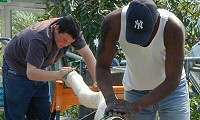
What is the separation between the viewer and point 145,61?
362 centimetres

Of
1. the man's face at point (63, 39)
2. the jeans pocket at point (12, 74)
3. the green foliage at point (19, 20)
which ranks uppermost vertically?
the man's face at point (63, 39)

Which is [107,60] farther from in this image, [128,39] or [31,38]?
[31,38]

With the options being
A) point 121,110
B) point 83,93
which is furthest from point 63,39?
point 121,110

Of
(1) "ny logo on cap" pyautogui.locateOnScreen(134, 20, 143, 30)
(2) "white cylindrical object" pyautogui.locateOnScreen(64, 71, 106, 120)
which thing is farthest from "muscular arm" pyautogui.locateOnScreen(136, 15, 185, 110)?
(2) "white cylindrical object" pyautogui.locateOnScreen(64, 71, 106, 120)

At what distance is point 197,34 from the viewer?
7.54 m

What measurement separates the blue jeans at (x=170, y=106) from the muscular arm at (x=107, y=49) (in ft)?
1.27

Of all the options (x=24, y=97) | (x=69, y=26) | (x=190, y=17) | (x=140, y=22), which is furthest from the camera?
(x=190, y=17)

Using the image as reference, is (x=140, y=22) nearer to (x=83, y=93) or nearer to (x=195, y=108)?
(x=83, y=93)

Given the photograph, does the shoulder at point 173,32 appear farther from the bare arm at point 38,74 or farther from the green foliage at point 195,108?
the green foliage at point 195,108

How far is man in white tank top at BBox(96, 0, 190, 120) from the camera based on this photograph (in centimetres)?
312

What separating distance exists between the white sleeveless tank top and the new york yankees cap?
23 cm

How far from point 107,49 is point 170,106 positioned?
644 millimetres

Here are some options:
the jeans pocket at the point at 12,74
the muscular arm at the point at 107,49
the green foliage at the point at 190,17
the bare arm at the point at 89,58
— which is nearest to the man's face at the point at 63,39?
the bare arm at the point at 89,58

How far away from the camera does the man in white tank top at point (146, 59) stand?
3.12 metres
